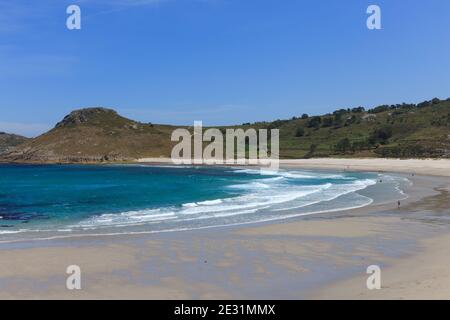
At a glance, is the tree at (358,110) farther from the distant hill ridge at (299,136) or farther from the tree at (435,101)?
the tree at (435,101)

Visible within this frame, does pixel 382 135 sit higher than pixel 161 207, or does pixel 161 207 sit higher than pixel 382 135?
pixel 382 135

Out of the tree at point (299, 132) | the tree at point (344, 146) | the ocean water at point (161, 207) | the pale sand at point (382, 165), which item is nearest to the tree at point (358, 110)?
the tree at point (299, 132)

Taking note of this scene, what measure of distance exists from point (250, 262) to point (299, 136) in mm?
132957

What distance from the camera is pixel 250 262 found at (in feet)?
56.0

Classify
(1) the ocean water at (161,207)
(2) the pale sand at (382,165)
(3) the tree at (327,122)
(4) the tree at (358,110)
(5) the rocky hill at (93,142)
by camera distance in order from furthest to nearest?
(4) the tree at (358,110), (3) the tree at (327,122), (5) the rocky hill at (93,142), (2) the pale sand at (382,165), (1) the ocean water at (161,207)

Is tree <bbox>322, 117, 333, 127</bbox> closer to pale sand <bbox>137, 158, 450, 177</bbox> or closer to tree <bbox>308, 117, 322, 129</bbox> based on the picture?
tree <bbox>308, 117, 322, 129</bbox>

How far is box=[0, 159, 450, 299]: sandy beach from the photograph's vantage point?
1319 centimetres

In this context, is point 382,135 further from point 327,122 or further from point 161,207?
point 161,207

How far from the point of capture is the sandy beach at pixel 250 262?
43.3 feet

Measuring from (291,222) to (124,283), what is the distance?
14082mm

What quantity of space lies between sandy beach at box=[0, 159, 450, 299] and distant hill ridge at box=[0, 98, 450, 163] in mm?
79745

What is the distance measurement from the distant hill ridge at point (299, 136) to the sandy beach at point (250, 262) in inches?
3140

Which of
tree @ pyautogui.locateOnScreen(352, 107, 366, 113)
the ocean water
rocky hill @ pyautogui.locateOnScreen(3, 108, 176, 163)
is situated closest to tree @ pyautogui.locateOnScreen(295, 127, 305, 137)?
tree @ pyautogui.locateOnScreen(352, 107, 366, 113)

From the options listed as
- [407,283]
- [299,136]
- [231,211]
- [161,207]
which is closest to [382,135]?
[299,136]
